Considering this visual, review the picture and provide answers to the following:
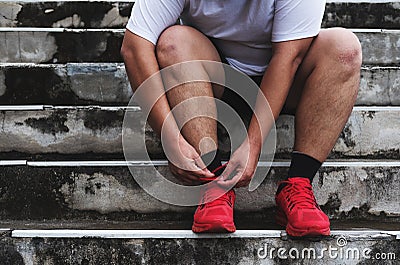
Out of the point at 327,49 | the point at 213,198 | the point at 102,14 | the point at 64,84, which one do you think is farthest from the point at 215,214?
the point at 102,14

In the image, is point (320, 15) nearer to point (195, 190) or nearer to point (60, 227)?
point (195, 190)

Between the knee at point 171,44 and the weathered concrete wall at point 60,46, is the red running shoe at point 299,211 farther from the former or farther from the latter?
the weathered concrete wall at point 60,46

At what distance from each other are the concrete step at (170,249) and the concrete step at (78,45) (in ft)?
3.92

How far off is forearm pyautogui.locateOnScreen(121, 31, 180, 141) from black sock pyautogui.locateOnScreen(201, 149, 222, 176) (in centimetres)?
10

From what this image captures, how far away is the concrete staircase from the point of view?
5.22ft

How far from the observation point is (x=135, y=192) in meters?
1.90

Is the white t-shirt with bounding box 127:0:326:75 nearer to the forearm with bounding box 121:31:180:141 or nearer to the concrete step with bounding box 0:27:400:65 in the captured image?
the forearm with bounding box 121:31:180:141

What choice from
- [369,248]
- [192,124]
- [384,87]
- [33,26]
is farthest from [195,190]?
[33,26]

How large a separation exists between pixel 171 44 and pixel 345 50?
47 cm

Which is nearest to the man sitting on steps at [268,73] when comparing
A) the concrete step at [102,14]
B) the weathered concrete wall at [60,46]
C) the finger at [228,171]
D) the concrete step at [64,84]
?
the finger at [228,171]

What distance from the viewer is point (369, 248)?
63.0 inches

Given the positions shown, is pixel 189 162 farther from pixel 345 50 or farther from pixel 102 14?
pixel 102 14

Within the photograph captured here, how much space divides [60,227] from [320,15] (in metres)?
0.91

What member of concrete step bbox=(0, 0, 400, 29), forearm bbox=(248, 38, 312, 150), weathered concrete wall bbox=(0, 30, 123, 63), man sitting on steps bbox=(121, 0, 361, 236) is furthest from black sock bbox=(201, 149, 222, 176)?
concrete step bbox=(0, 0, 400, 29)
